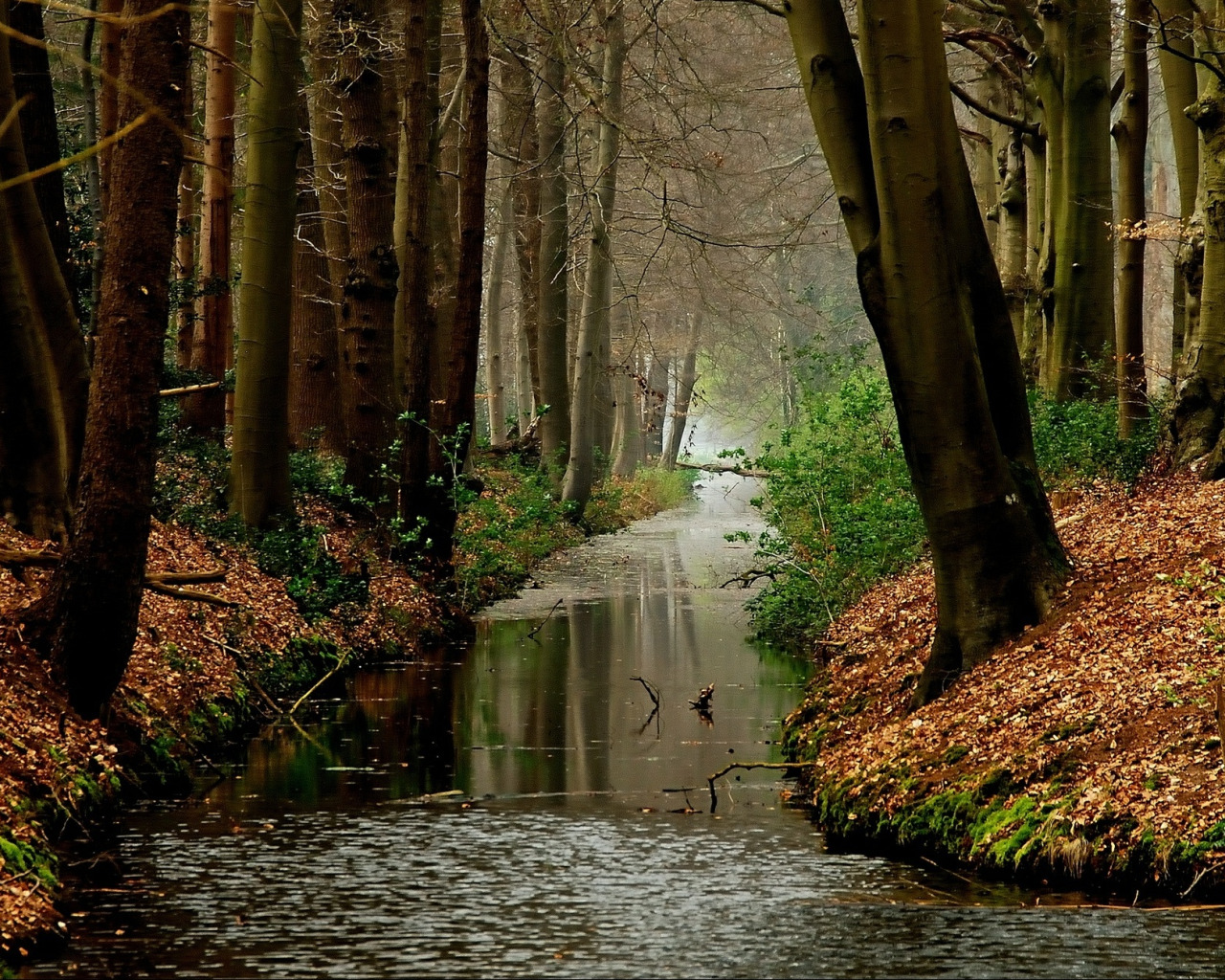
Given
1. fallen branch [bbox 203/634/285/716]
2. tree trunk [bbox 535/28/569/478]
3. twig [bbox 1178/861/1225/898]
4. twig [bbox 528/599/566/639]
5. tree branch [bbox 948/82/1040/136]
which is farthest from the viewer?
tree trunk [bbox 535/28/569/478]

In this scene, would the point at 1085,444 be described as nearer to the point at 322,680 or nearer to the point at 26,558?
the point at 322,680

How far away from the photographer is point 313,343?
20.1m

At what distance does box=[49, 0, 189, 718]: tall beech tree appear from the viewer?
27.7 ft

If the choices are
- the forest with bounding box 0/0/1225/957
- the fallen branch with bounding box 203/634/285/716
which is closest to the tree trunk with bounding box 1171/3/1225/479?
the forest with bounding box 0/0/1225/957

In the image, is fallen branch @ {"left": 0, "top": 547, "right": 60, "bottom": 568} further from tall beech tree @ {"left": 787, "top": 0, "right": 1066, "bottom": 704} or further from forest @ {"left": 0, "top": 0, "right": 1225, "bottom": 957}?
tall beech tree @ {"left": 787, "top": 0, "right": 1066, "bottom": 704}

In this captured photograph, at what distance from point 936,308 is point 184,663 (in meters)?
5.99

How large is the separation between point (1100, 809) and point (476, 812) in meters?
3.57

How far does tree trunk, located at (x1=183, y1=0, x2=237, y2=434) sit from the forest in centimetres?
6

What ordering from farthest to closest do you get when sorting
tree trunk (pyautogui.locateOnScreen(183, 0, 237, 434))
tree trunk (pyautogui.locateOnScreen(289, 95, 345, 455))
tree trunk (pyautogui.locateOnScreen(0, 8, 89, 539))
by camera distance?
1. tree trunk (pyautogui.locateOnScreen(289, 95, 345, 455))
2. tree trunk (pyautogui.locateOnScreen(183, 0, 237, 434))
3. tree trunk (pyautogui.locateOnScreen(0, 8, 89, 539))

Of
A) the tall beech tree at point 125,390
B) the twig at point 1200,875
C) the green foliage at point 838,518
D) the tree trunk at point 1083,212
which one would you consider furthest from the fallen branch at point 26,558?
the tree trunk at point 1083,212

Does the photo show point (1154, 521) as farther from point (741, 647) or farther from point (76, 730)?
point (76, 730)

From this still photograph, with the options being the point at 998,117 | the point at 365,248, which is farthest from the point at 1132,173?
the point at 365,248

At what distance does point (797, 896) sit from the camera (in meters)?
6.72

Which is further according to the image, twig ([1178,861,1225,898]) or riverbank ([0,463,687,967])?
riverbank ([0,463,687,967])
